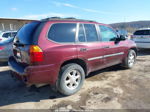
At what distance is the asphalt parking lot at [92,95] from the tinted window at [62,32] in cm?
145

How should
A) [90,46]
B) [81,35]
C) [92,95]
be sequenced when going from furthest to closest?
[90,46] → [81,35] → [92,95]

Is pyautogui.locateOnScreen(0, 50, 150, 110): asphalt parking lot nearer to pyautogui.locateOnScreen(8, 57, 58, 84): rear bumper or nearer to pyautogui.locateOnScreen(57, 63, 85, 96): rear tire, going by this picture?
pyautogui.locateOnScreen(57, 63, 85, 96): rear tire

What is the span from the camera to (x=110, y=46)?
443cm

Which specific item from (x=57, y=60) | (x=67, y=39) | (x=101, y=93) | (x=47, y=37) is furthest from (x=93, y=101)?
(x=47, y=37)

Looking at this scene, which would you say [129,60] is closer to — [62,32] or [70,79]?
[70,79]

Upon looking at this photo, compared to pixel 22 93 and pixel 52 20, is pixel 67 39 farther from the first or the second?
pixel 22 93

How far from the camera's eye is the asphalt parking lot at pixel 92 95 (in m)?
3.03

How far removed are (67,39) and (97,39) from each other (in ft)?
3.80

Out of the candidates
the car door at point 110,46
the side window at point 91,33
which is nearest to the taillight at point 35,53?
the side window at point 91,33

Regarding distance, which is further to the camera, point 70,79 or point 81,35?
point 81,35

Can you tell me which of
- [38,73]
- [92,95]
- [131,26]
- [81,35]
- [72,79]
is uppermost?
[131,26]

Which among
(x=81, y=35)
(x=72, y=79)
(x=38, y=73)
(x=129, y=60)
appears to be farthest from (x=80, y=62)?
(x=129, y=60)

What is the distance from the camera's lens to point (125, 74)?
4977 millimetres

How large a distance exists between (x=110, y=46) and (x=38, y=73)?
2579 mm
